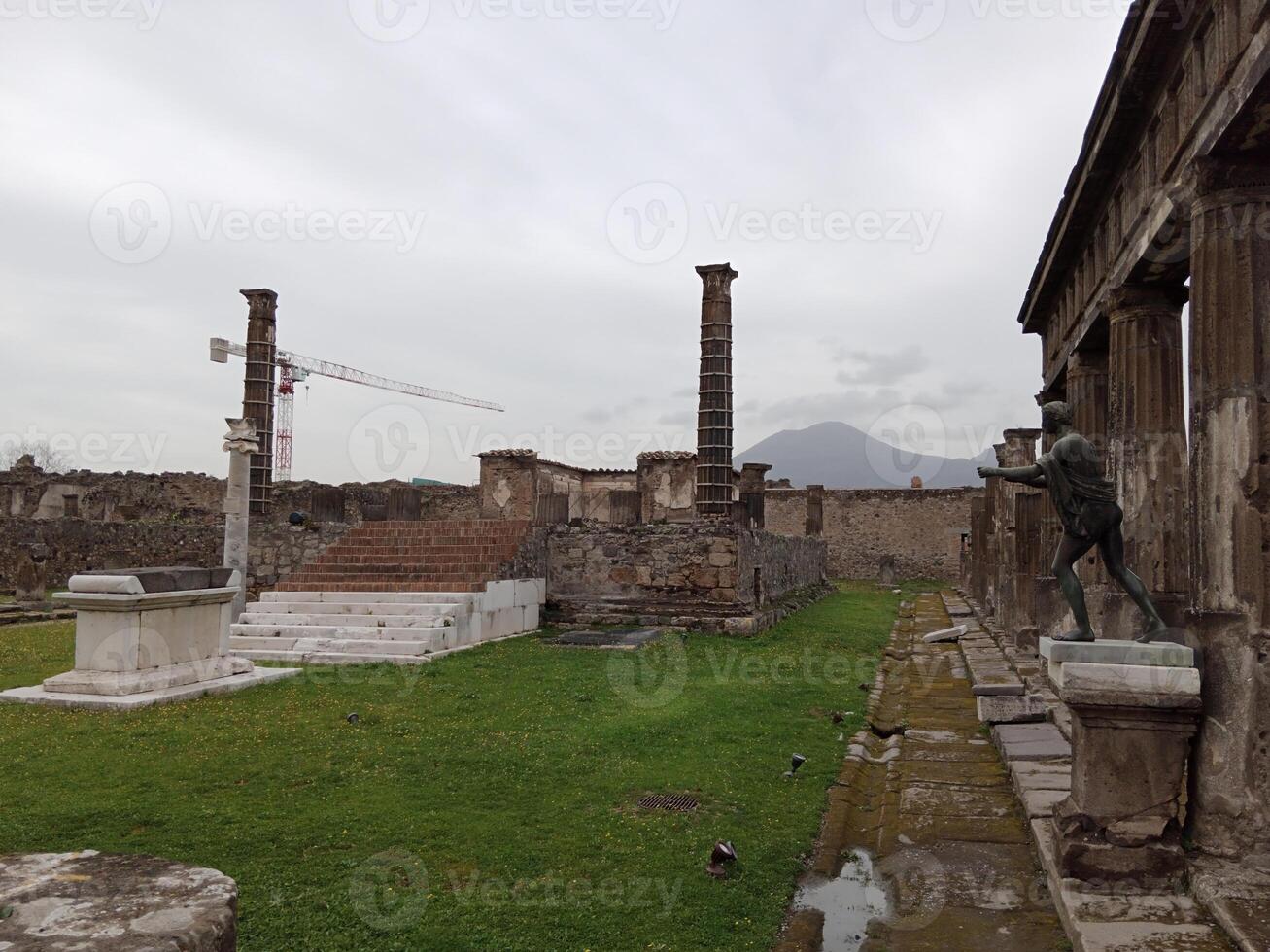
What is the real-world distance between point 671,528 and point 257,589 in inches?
288

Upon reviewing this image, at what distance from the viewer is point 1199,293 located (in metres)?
4.07

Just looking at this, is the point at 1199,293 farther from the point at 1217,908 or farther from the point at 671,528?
the point at 671,528

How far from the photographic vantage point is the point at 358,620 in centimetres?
1222

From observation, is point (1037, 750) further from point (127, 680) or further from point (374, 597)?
point (374, 597)

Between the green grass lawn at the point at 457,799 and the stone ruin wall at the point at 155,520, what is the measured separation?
6318 millimetres

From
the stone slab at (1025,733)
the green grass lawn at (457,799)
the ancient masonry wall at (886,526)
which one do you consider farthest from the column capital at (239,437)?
the ancient masonry wall at (886,526)

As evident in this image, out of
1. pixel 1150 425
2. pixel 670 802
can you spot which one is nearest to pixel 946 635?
pixel 1150 425

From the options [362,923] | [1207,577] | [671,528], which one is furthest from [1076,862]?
[671,528]

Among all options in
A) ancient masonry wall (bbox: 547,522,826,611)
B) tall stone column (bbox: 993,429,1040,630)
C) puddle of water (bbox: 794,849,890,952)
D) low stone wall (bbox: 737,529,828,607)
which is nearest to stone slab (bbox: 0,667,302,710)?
puddle of water (bbox: 794,849,890,952)

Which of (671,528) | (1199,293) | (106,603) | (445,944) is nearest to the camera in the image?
(445,944)

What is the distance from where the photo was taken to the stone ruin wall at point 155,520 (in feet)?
52.6

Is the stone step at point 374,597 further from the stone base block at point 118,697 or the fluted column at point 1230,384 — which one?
the fluted column at point 1230,384

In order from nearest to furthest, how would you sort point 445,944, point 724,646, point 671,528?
point 445,944 < point 724,646 < point 671,528

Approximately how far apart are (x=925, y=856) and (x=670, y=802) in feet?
4.65
